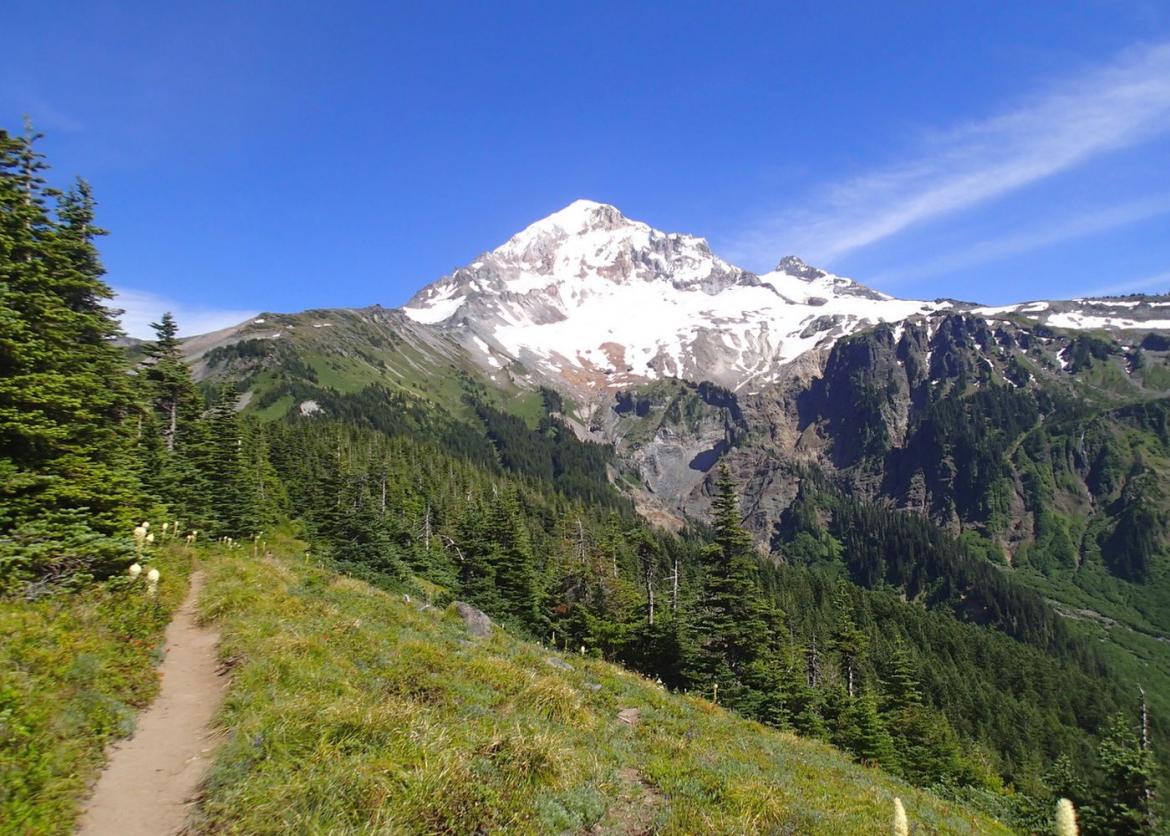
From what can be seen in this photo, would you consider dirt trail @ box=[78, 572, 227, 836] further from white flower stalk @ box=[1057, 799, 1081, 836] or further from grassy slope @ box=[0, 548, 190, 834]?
white flower stalk @ box=[1057, 799, 1081, 836]

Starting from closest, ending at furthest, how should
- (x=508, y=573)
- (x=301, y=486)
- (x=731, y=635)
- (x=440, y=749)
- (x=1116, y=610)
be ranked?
(x=440, y=749), (x=731, y=635), (x=508, y=573), (x=301, y=486), (x=1116, y=610)

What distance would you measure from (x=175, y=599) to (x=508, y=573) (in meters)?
33.6

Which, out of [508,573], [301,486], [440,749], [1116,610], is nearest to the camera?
[440,749]

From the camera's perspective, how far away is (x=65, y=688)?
30.0 ft

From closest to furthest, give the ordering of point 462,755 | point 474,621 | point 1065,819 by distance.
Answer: point 1065,819 → point 462,755 → point 474,621

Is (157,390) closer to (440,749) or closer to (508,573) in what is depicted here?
(508,573)

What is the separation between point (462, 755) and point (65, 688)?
6.11 metres

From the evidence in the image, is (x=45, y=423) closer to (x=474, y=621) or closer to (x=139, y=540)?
(x=139, y=540)

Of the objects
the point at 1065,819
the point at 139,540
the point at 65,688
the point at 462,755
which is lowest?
the point at 462,755

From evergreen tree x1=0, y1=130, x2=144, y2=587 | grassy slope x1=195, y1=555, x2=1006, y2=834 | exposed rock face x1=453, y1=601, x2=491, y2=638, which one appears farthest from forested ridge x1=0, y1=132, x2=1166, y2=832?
exposed rock face x1=453, y1=601, x2=491, y2=638

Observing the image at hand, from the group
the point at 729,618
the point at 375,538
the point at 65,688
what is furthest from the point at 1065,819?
the point at 375,538

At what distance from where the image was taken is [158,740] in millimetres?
9398

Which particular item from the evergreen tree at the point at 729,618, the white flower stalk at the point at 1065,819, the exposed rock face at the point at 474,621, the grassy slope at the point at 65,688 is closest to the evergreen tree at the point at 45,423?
the grassy slope at the point at 65,688

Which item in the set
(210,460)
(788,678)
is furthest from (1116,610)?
(210,460)
